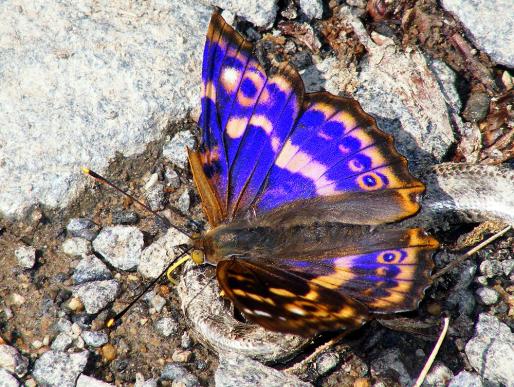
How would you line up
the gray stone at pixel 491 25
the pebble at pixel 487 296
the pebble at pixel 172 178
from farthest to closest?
the gray stone at pixel 491 25 → the pebble at pixel 172 178 → the pebble at pixel 487 296

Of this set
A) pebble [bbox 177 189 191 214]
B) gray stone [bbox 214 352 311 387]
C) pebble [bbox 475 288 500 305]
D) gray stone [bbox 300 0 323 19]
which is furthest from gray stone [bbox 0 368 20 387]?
gray stone [bbox 300 0 323 19]

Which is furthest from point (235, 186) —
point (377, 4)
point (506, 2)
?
point (506, 2)

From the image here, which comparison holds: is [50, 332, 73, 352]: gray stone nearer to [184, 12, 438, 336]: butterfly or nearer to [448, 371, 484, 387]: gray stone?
[184, 12, 438, 336]: butterfly

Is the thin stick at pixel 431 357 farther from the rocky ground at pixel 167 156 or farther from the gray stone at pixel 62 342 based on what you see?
the gray stone at pixel 62 342

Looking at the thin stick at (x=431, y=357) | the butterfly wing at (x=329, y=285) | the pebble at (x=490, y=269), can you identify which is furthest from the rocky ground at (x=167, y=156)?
the butterfly wing at (x=329, y=285)

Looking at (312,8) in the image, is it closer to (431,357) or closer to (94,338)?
(431,357)

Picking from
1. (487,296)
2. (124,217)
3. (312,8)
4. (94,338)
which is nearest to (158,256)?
(124,217)
